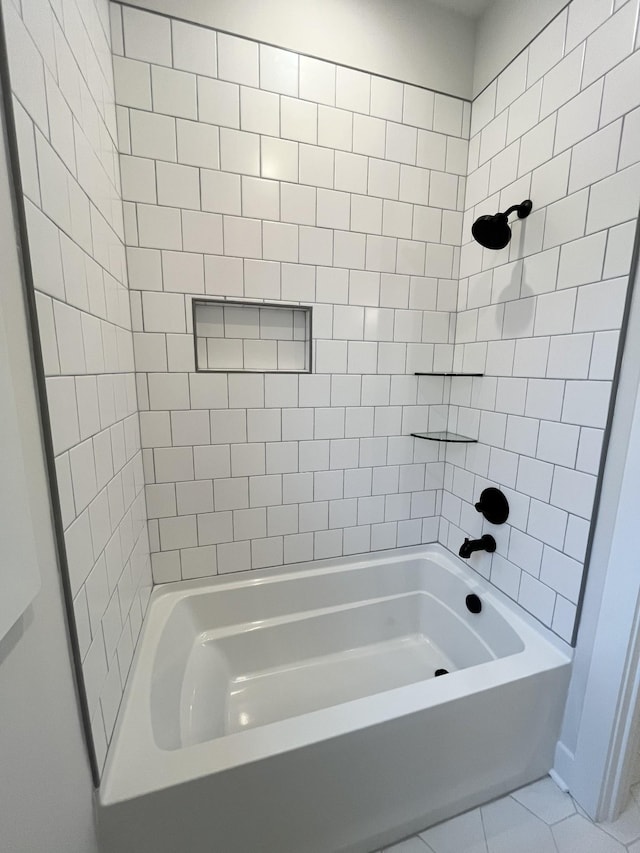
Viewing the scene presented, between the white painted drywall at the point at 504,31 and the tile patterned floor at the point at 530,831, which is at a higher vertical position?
the white painted drywall at the point at 504,31

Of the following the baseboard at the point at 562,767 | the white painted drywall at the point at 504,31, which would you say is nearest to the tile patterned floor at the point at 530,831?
the baseboard at the point at 562,767

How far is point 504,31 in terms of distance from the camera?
4.04 feet

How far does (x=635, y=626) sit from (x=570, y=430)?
0.55 m

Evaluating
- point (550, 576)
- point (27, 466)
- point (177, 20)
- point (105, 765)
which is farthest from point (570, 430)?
point (177, 20)

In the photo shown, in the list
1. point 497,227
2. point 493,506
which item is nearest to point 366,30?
point 497,227

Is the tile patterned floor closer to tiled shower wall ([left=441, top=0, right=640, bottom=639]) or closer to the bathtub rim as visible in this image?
the bathtub rim

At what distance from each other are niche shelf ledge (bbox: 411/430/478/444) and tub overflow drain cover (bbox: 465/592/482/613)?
2.09ft

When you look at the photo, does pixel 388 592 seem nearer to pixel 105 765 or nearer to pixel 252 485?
pixel 252 485

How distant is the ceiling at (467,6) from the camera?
1.27 m

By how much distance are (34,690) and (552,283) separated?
158 centimetres

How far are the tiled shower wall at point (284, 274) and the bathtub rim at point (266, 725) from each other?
489mm

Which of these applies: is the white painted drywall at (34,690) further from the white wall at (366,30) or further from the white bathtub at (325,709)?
the white wall at (366,30)

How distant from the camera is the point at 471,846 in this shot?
967 mm

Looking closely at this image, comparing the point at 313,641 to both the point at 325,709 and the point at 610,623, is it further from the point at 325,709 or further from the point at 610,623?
the point at 610,623
